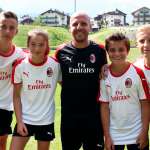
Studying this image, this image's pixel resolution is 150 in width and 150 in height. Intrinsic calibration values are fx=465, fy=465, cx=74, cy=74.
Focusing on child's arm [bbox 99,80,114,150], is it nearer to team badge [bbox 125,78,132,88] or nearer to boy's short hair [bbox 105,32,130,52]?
team badge [bbox 125,78,132,88]

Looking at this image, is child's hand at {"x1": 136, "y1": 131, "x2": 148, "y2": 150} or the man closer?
child's hand at {"x1": 136, "y1": 131, "x2": 148, "y2": 150}

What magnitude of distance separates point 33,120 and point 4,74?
30.5 inches

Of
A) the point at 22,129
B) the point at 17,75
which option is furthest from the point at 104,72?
the point at 22,129

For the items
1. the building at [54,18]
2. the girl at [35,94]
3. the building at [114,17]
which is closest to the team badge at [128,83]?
the girl at [35,94]

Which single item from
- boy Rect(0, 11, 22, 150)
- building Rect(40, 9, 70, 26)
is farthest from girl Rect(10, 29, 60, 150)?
building Rect(40, 9, 70, 26)

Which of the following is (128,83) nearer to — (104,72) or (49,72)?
(104,72)

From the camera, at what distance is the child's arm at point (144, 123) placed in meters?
4.88

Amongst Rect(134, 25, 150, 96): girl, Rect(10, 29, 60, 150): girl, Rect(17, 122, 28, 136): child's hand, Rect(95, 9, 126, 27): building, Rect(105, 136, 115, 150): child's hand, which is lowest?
Rect(105, 136, 115, 150): child's hand

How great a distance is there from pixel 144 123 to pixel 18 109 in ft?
4.58

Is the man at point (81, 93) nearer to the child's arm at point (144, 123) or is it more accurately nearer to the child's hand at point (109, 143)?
the child's hand at point (109, 143)

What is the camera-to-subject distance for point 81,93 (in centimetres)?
518

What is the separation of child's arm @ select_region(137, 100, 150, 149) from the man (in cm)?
52

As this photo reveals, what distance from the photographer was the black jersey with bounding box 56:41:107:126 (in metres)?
5.17

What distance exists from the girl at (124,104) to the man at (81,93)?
0.75 feet
